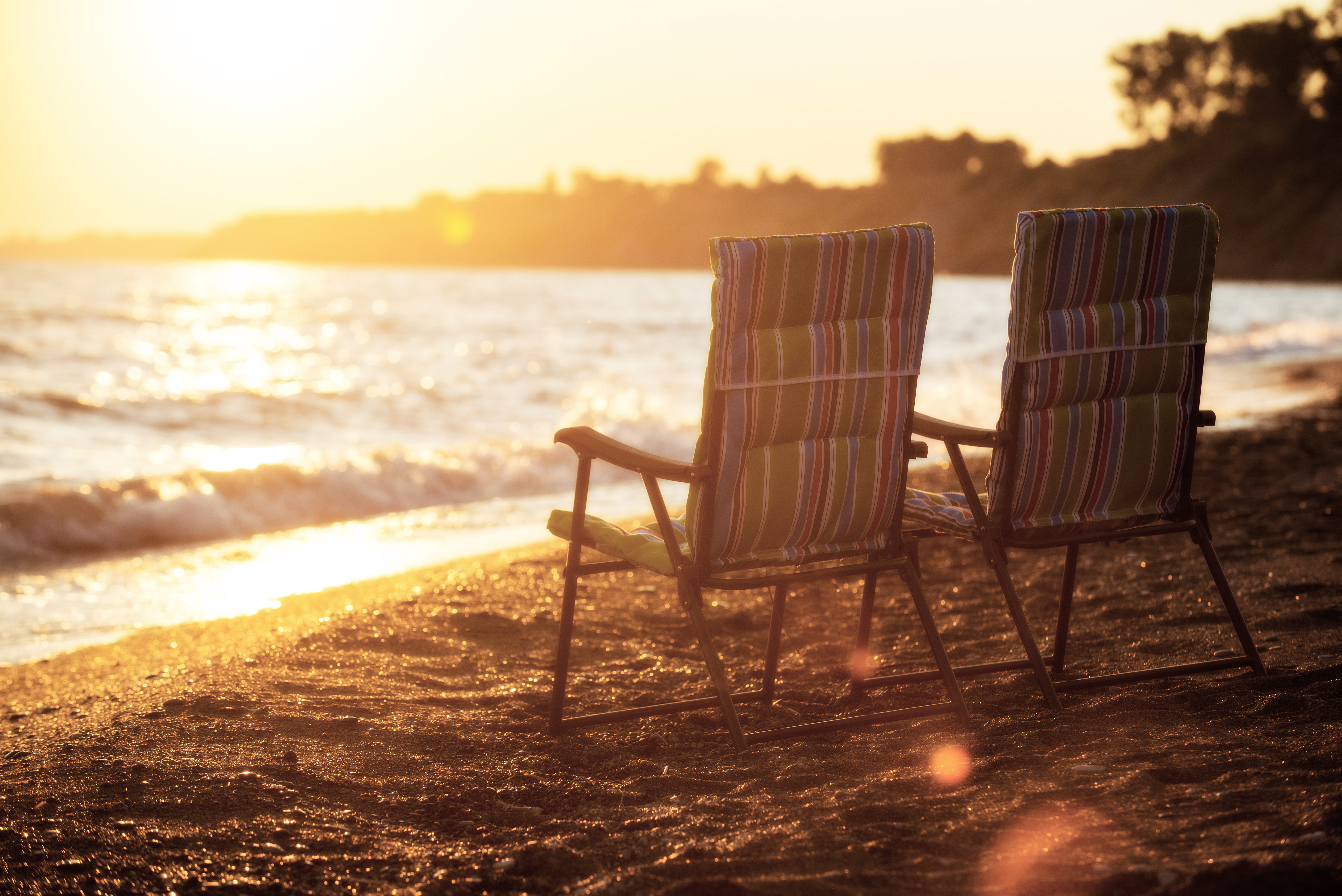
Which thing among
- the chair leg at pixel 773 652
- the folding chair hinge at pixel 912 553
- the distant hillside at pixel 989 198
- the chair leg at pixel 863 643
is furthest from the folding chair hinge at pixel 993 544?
the distant hillside at pixel 989 198

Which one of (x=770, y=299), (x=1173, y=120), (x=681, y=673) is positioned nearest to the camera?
(x=770, y=299)

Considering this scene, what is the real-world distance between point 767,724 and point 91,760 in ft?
5.99

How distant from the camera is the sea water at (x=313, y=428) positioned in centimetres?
655

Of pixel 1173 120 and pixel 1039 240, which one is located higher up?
pixel 1173 120

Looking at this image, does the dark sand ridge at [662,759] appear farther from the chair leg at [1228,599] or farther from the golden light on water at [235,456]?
the golden light on water at [235,456]

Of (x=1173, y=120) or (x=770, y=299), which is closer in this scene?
(x=770, y=299)

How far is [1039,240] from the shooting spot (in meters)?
3.08

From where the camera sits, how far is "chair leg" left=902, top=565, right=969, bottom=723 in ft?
10.2

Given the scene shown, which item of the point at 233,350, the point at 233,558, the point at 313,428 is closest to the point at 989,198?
the point at 233,350

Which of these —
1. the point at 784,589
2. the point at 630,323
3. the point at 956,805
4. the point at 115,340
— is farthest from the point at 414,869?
the point at 630,323

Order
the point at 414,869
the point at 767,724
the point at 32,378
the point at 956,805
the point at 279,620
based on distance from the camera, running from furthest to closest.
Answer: the point at 32,378 → the point at 279,620 → the point at 767,724 → the point at 956,805 → the point at 414,869

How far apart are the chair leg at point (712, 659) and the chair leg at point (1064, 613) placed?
4.03 feet

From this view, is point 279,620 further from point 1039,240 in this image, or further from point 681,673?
point 1039,240

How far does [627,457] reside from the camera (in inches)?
116
